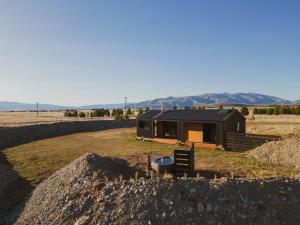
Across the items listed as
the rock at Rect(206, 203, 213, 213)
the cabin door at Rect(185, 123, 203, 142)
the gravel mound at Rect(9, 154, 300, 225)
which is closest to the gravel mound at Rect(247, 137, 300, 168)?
the cabin door at Rect(185, 123, 203, 142)

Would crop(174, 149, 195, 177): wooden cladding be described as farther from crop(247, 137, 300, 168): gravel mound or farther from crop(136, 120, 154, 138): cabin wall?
crop(136, 120, 154, 138): cabin wall

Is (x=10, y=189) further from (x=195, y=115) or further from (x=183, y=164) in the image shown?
(x=195, y=115)

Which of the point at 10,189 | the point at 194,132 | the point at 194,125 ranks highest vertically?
the point at 194,125

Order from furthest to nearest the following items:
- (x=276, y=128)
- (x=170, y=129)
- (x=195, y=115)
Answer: (x=276, y=128)
(x=170, y=129)
(x=195, y=115)

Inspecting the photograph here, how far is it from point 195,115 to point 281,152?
42.3ft

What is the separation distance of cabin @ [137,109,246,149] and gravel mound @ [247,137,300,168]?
20.2 feet

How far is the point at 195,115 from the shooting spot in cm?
3703

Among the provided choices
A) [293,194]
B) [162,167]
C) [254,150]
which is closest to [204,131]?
[254,150]

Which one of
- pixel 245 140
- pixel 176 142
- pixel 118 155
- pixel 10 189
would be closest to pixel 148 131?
pixel 176 142

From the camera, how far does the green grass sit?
74.9ft

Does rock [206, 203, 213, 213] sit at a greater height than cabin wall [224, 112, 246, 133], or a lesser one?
lesser

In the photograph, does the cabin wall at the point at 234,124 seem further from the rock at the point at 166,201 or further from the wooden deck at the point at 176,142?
the rock at the point at 166,201

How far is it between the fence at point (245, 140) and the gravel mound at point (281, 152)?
1.46m

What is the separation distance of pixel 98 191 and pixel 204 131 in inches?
1013
